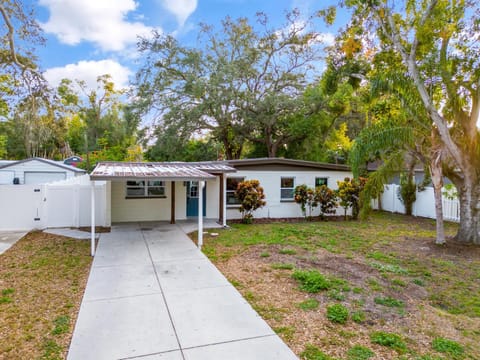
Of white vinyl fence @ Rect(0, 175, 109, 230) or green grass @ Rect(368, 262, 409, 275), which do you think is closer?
green grass @ Rect(368, 262, 409, 275)

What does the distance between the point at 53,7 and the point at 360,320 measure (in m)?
12.4

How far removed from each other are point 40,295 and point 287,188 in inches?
404

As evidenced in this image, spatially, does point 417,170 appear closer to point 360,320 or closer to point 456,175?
point 456,175

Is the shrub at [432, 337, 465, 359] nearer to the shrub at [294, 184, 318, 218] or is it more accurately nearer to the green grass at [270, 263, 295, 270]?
the green grass at [270, 263, 295, 270]

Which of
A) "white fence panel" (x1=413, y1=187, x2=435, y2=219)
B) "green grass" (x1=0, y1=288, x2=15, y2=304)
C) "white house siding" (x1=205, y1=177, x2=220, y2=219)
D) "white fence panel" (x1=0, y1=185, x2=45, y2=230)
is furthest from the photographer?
"white fence panel" (x1=413, y1=187, x2=435, y2=219)

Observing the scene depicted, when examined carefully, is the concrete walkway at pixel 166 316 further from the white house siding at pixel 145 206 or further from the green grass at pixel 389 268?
the white house siding at pixel 145 206

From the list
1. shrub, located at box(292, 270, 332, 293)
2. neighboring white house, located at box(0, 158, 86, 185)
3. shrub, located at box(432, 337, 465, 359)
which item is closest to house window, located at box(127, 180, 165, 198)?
shrub, located at box(292, 270, 332, 293)

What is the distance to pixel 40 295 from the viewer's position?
5008 millimetres

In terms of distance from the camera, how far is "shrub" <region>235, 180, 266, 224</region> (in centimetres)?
1192

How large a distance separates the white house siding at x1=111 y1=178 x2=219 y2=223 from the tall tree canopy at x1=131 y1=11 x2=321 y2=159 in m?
8.38

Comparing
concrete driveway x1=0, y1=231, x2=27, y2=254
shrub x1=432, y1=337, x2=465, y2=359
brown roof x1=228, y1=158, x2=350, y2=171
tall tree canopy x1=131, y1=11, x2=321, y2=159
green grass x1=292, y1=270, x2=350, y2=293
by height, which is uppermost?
tall tree canopy x1=131, y1=11, x2=321, y2=159

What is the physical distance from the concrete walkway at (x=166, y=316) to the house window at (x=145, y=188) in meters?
4.80

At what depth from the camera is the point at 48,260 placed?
684cm

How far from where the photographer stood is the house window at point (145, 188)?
38.2ft
